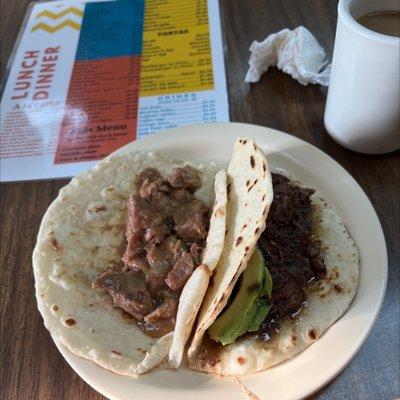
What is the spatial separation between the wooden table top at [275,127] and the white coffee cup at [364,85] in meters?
0.13

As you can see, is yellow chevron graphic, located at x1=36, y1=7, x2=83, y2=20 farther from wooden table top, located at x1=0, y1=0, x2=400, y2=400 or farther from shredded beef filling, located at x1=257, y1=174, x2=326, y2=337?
shredded beef filling, located at x1=257, y1=174, x2=326, y2=337

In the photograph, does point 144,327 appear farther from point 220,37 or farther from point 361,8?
point 220,37

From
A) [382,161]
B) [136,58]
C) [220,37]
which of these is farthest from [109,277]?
[220,37]

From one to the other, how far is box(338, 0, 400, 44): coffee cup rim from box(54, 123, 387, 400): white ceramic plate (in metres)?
0.44

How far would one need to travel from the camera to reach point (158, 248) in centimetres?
155

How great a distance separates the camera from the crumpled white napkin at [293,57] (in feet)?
6.64

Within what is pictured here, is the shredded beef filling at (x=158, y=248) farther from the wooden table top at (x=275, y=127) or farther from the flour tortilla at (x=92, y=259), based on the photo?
the wooden table top at (x=275, y=127)

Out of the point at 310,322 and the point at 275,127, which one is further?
the point at 275,127

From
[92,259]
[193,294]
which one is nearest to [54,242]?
[92,259]

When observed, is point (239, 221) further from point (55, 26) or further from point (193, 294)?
point (55, 26)

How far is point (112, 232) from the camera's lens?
63.7 inches

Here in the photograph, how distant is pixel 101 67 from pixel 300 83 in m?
0.99

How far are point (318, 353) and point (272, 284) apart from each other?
230 millimetres

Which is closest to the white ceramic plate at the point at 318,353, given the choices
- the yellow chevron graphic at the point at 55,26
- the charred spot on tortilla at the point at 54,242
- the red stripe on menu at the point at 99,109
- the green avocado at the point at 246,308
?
the green avocado at the point at 246,308
